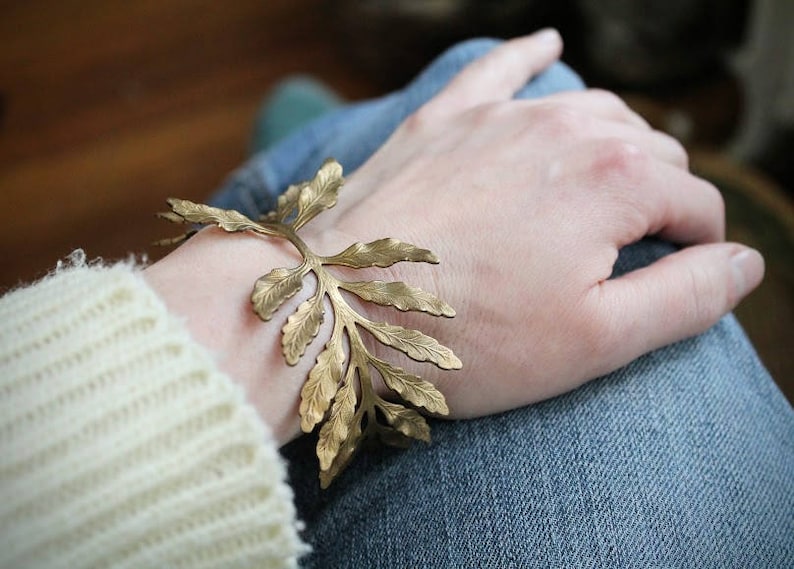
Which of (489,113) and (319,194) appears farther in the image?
(489,113)

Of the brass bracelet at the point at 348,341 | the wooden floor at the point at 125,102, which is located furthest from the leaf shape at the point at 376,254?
the wooden floor at the point at 125,102

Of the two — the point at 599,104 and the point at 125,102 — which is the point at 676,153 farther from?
the point at 125,102

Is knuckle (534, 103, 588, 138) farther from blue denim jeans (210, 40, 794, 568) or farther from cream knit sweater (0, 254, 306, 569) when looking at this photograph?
cream knit sweater (0, 254, 306, 569)

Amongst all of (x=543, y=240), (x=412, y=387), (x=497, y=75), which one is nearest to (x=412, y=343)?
(x=412, y=387)

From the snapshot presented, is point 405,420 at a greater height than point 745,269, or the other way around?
point 405,420

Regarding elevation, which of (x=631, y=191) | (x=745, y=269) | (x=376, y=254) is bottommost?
(x=745, y=269)

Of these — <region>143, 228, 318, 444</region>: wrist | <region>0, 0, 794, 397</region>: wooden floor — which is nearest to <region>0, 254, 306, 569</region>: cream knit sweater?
<region>143, 228, 318, 444</region>: wrist

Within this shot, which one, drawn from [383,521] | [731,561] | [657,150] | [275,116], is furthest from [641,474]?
[275,116]
